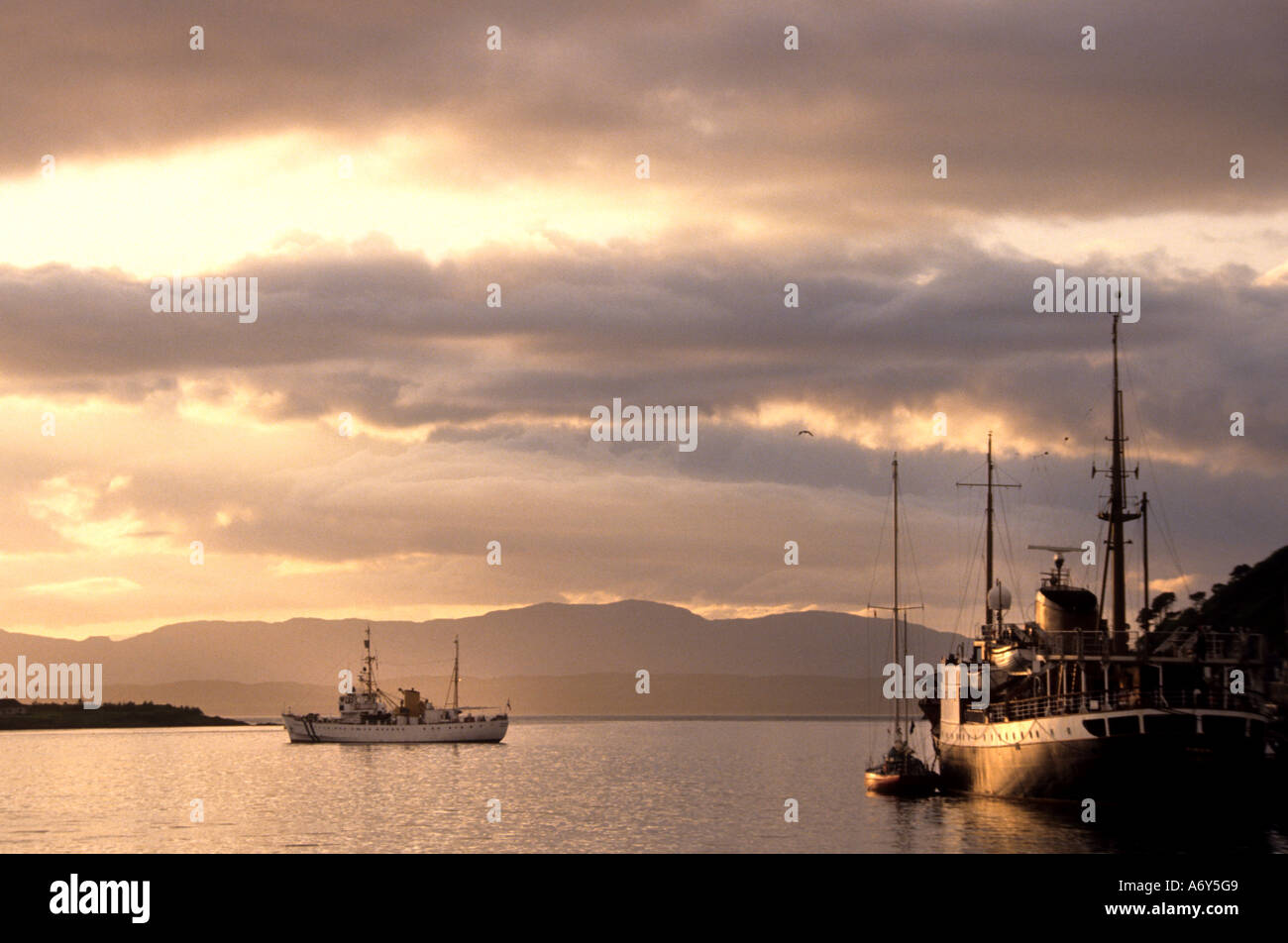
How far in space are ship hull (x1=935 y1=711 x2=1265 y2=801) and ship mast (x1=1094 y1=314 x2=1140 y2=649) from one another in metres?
11.0

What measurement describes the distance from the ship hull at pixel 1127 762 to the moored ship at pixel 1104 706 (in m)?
0.06

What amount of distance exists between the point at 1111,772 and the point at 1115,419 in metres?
26.9

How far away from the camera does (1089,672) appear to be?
80938 mm

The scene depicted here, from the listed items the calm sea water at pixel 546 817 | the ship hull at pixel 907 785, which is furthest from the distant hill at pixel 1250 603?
the ship hull at pixel 907 785

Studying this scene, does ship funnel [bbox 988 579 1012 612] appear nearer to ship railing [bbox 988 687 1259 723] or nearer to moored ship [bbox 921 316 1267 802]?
moored ship [bbox 921 316 1267 802]

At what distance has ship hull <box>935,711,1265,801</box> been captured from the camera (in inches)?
2699

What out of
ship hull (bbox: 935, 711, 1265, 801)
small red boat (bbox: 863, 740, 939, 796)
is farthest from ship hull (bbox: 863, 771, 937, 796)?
ship hull (bbox: 935, 711, 1265, 801)

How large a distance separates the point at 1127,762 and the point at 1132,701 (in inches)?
237

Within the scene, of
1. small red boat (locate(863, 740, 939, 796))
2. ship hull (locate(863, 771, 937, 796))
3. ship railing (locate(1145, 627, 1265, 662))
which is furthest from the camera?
small red boat (locate(863, 740, 939, 796))

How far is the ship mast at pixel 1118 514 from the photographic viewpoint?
3408 inches

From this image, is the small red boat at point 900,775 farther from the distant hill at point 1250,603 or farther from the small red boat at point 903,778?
the distant hill at point 1250,603
